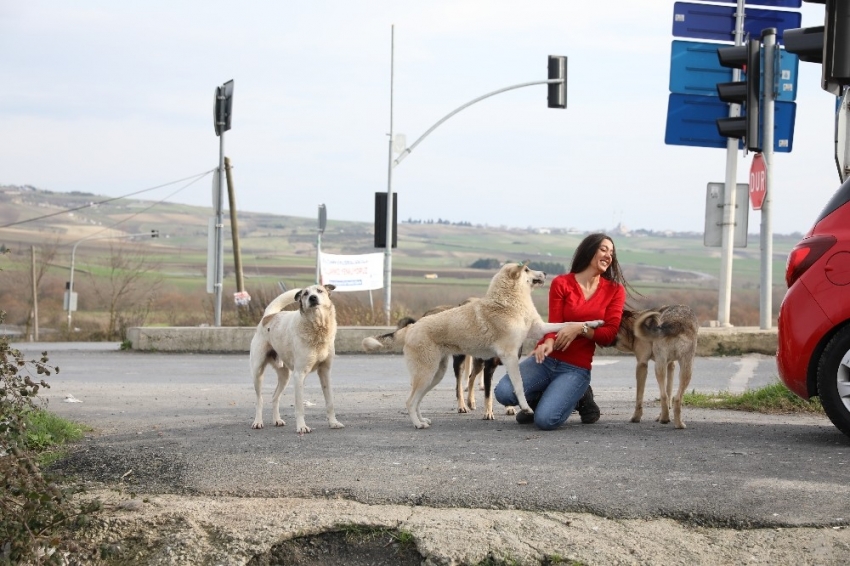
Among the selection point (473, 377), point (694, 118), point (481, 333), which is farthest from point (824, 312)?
point (694, 118)

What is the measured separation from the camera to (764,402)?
32.9 feet

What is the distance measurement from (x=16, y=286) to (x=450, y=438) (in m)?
67.7

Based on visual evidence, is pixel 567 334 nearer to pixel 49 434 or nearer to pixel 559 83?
pixel 49 434

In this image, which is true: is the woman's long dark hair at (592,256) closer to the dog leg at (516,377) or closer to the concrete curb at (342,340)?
the dog leg at (516,377)

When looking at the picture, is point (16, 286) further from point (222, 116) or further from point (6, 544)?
point (6, 544)

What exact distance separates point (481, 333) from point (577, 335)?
0.82 metres

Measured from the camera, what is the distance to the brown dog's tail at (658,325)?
8547 mm

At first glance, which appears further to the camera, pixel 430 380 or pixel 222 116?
pixel 222 116

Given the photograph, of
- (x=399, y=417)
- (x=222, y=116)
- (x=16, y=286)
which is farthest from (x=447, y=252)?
(x=399, y=417)

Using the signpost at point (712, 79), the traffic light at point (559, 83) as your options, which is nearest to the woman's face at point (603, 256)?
the signpost at point (712, 79)

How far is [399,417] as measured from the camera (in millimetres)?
9602

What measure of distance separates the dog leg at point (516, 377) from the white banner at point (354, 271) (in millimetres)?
19324

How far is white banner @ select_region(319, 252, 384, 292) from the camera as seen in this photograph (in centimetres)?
2817

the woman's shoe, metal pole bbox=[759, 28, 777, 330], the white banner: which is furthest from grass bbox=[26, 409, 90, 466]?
the white banner
